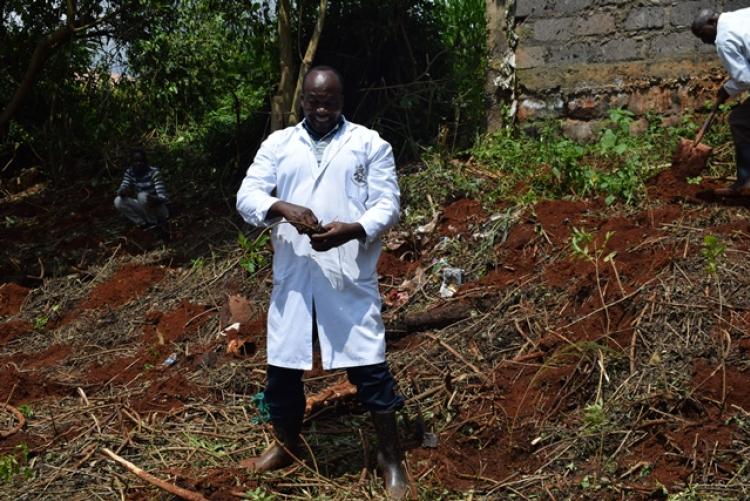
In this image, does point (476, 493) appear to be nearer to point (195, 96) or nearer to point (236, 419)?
point (236, 419)

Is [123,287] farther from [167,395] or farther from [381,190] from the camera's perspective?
[381,190]

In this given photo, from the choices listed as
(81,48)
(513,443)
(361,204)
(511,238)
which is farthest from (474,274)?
(81,48)

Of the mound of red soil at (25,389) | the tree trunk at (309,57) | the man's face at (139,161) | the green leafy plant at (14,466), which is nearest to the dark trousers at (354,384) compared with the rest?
the green leafy plant at (14,466)

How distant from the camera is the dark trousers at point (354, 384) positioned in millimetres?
4043

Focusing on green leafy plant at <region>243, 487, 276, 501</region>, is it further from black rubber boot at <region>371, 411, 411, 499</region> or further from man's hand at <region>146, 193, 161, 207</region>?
man's hand at <region>146, 193, 161, 207</region>

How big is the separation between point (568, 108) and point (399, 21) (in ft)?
6.09

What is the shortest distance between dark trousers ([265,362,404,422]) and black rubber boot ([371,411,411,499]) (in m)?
0.05

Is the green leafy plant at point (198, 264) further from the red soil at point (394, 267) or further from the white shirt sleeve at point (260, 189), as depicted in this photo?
the white shirt sleeve at point (260, 189)

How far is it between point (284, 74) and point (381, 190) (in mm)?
4333

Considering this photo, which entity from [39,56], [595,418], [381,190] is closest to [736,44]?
[595,418]

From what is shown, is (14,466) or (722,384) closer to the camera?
Result: (722,384)

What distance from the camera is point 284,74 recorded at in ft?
26.7

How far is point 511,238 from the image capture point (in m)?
6.39

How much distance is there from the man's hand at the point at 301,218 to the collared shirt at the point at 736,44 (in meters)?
3.26
